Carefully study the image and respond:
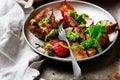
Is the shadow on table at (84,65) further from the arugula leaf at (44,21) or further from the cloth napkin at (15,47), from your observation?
the arugula leaf at (44,21)

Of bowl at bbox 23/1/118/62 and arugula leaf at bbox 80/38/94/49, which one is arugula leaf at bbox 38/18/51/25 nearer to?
bowl at bbox 23/1/118/62

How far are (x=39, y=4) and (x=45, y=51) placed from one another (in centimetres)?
30

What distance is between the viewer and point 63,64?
0.81 metres

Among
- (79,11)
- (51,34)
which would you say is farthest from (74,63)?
(79,11)

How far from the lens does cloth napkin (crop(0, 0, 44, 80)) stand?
77 centimetres

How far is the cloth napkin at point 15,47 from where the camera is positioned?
2.54 ft

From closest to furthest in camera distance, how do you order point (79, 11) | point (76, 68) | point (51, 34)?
point (76, 68), point (51, 34), point (79, 11)

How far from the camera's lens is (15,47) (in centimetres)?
86

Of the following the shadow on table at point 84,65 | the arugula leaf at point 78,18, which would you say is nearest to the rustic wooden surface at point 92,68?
the shadow on table at point 84,65

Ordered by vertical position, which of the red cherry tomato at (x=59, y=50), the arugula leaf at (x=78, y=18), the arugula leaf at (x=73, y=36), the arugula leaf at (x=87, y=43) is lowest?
the red cherry tomato at (x=59, y=50)

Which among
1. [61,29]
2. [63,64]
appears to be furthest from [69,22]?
[63,64]

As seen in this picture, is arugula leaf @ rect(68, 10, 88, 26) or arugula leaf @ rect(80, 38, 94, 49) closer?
arugula leaf @ rect(80, 38, 94, 49)

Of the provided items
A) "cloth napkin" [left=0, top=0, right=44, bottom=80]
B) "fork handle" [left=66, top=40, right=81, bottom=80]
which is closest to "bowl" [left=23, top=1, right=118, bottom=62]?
"cloth napkin" [left=0, top=0, right=44, bottom=80]

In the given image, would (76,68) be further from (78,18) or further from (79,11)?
(79,11)
